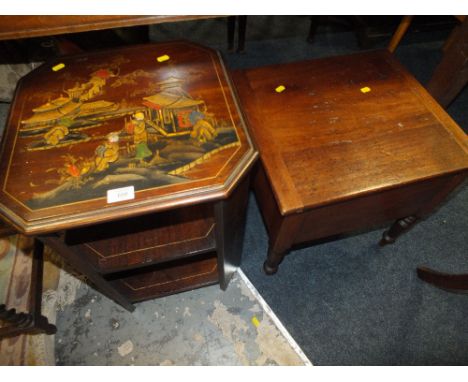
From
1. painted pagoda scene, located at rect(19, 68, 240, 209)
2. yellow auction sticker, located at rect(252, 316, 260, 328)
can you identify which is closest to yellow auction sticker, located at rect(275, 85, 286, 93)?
painted pagoda scene, located at rect(19, 68, 240, 209)

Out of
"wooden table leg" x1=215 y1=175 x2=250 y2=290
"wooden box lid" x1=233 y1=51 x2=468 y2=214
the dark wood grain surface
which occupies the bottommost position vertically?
"wooden table leg" x1=215 y1=175 x2=250 y2=290

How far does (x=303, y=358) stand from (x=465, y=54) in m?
1.39

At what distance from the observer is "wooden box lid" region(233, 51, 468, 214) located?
2.53 ft

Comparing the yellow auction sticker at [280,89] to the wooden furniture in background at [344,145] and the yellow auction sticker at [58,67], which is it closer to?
the wooden furniture in background at [344,145]

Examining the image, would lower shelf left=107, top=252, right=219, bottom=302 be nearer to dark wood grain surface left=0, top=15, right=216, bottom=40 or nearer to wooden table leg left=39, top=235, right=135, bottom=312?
wooden table leg left=39, top=235, right=135, bottom=312

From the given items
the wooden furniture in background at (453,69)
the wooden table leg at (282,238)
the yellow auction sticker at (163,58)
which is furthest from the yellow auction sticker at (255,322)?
the wooden furniture in background at (453,69)

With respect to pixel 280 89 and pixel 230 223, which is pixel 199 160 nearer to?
pixel 230 223

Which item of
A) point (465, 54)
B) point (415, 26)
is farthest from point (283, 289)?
point (415, 26)

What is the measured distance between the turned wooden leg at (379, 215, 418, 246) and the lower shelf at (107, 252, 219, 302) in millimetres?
773

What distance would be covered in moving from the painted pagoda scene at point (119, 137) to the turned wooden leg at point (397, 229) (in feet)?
2.79

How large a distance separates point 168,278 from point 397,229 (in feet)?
3.20

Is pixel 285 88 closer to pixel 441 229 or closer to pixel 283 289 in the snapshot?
pixel 283 289

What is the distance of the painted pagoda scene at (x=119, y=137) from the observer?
2.00ft

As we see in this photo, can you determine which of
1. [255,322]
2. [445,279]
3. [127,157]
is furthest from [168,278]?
[445,279]
